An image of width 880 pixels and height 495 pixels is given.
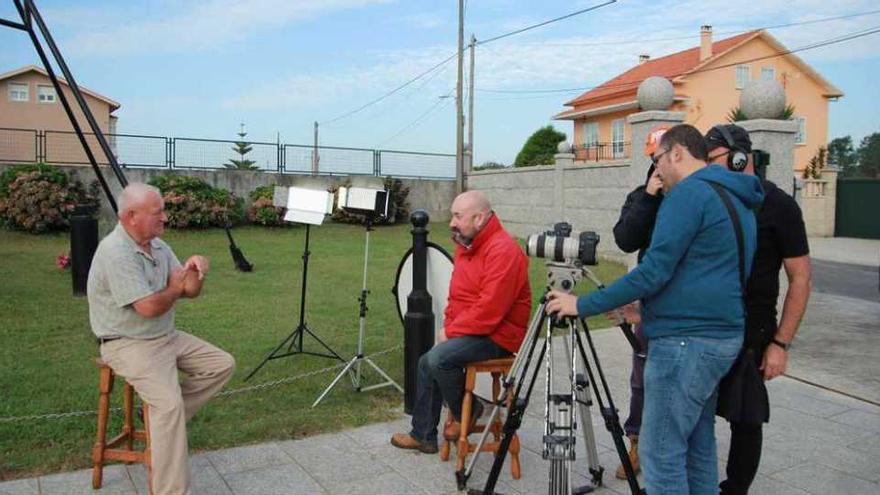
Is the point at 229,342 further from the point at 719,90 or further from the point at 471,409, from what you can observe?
the point at 719,90

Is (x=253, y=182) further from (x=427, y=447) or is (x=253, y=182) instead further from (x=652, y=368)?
(x=652, y=368)

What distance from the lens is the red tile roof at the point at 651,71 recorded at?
1494 inches

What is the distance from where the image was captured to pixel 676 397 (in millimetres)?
2865

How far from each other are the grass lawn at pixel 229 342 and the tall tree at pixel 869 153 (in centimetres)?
3821

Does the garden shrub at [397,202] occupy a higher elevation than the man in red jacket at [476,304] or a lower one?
higher

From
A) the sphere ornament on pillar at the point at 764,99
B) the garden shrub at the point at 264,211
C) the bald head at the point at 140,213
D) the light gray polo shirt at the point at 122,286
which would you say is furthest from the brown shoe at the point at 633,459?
the garden shrub at the point at 264,211

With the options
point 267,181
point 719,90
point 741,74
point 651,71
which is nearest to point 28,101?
point 267,181

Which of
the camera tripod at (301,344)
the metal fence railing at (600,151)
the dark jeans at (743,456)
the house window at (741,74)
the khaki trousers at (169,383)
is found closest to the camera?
the dark jeans at (743,456)

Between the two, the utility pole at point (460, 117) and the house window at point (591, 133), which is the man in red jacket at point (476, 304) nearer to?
the utility pole at point (460, 117)

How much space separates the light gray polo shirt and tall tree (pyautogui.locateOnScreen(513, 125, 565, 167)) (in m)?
32.6

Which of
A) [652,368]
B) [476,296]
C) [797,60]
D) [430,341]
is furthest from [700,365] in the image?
[797,60]

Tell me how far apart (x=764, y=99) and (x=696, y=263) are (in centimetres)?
533

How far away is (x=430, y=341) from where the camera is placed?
16.3ft

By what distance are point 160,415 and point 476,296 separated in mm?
1775
